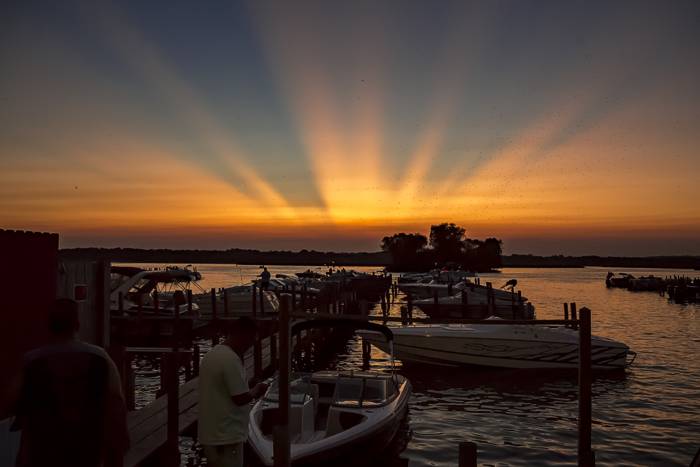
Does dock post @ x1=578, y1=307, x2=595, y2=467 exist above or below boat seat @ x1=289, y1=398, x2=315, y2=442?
above

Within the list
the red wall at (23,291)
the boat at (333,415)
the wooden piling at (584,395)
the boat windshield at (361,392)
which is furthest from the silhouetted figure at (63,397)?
the boat windshield at (361,392)

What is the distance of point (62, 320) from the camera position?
4805 millimetres

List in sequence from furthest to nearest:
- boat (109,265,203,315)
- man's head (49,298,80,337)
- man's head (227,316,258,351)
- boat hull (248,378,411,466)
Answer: boat (109,265,203,315) → boat hull (248,378,411,466) → man's head (227,316,258,351) → man's head (49,298,80,337)

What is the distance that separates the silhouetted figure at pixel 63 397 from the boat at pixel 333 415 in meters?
5.04

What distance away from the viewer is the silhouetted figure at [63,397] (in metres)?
4.80

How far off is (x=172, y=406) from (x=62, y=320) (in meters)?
5.97

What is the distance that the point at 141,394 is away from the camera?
20.9 metres

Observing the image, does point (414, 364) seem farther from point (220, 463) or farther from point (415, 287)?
point (415, 287)

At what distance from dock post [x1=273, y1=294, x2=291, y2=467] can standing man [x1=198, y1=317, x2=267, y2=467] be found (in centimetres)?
144

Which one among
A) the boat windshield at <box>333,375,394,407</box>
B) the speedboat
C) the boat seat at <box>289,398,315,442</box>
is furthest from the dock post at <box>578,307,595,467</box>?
the speedboat

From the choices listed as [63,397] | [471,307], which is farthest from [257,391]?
[471,307]

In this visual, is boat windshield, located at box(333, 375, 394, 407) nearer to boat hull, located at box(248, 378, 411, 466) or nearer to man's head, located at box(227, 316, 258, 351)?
boat hull, located at box(248, 378, 411, 466)

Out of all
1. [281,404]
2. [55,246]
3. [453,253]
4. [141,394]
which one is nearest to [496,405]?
[141,394]

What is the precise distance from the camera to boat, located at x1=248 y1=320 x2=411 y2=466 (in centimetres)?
1017
